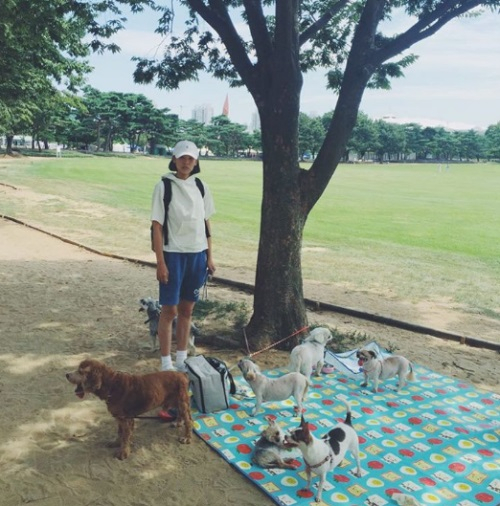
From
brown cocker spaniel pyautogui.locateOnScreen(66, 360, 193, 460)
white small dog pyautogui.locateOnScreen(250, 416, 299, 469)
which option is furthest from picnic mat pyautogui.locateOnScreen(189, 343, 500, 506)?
brown cocker spaniel pyautogui.locateOnScreen(66, 360, 193, 460)

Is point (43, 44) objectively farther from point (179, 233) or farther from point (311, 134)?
point (311, 134)

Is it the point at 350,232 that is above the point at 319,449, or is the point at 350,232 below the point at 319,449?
below

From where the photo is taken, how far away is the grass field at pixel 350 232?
Result: 1154 cm

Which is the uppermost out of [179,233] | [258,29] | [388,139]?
[388,139]

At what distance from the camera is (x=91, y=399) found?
16.3 feet

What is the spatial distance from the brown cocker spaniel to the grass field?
22.1 feet

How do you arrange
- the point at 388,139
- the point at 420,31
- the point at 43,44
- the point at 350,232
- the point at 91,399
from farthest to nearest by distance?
the point at 388,139 → the point at 350,232 → the point at 43,44 → the point at 420,31 → the point at 91,399

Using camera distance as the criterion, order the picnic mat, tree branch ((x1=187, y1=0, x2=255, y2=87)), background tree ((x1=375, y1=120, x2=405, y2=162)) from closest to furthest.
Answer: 1. the picnic mat
2. tree branch ((x1=187, y1=0, x2=255, y2=87))
3. background tree ((x1=375, y1=120, x2=405, y2=162))

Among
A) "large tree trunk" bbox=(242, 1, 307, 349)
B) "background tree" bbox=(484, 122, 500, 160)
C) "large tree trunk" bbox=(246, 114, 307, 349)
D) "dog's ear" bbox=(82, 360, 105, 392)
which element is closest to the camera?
"dog's ear" bbox=(82, 360, 105, 392)

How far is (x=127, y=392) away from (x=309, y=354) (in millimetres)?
2035

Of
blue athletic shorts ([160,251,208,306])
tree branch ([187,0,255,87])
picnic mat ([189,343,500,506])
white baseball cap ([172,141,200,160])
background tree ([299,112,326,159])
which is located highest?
background tree ([299,112,326,159])

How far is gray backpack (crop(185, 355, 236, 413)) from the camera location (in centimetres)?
473

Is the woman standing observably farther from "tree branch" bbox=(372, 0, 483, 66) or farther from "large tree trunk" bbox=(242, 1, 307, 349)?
"tree branch" bbox=(372, 0, 483, 66)

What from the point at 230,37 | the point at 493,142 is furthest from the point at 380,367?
the point at 493,142
